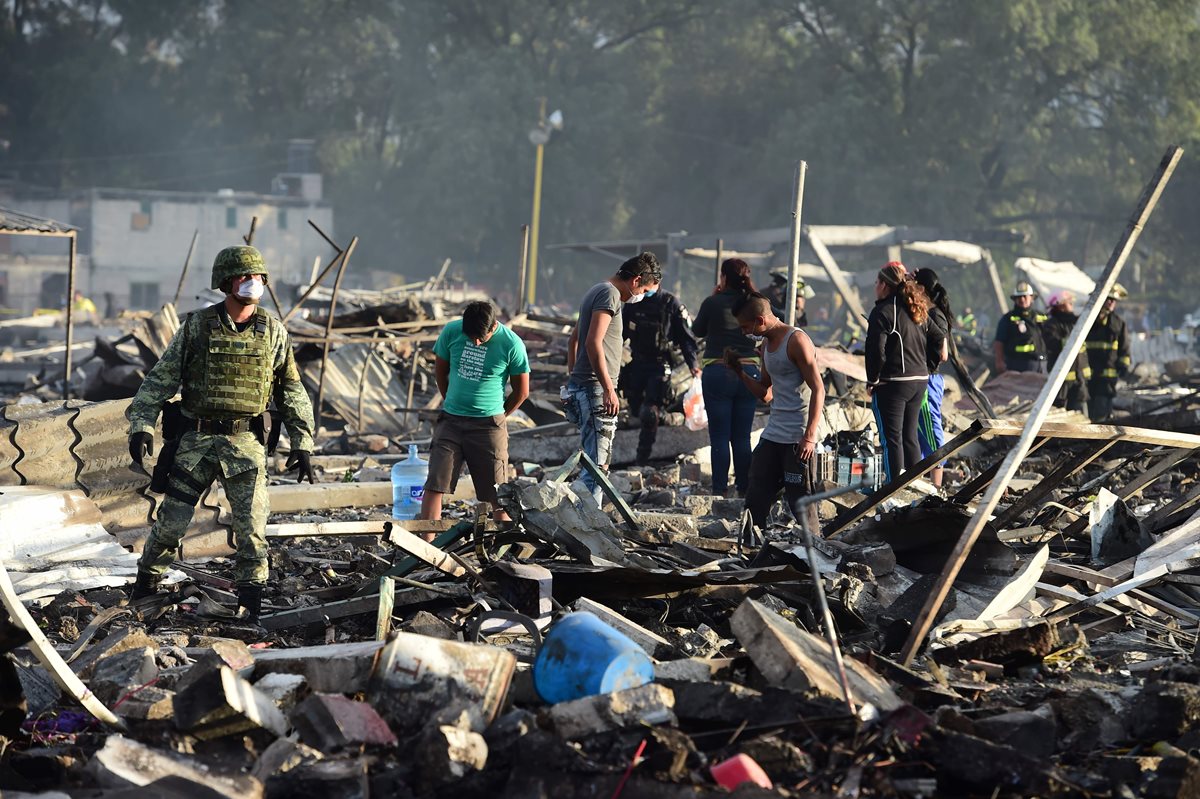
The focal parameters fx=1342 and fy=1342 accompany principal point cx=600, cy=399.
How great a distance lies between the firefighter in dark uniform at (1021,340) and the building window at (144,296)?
150ft

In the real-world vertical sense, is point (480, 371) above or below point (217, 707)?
above

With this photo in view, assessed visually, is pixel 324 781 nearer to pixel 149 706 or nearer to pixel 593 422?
pixel 149 706

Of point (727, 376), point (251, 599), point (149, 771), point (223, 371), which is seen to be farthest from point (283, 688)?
point (727, 376)

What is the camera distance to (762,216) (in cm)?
4800

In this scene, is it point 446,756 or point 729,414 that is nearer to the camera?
point 446,756

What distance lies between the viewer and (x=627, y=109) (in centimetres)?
5178

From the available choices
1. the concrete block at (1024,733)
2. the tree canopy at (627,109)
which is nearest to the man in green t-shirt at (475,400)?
the concrete block at (1024,733)

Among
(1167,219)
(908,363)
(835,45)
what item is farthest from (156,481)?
(835,45)

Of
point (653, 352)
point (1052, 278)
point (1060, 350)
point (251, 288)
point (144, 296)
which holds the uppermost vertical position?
point (1052, 278)

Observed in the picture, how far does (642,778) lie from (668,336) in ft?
20.5

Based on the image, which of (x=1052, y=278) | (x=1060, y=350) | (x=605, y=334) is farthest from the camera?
(x=1052, y=278)

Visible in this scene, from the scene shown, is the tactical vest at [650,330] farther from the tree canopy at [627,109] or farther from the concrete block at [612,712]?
the tree canopy at [627,109]

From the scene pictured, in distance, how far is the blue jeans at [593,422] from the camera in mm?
8062

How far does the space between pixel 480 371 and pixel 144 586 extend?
7.11ft
